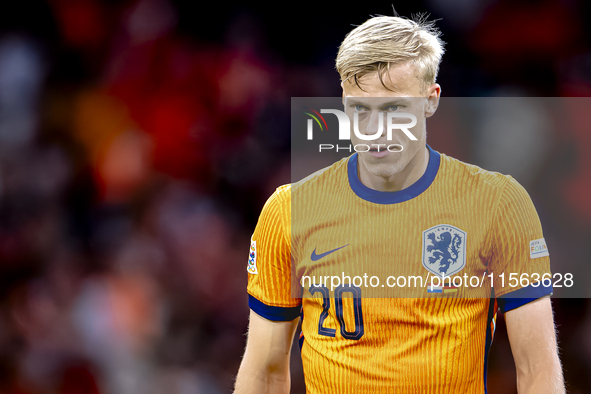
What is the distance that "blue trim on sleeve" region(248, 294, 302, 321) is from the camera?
1439 mm

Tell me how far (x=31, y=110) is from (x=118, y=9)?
0.68m

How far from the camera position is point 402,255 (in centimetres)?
137

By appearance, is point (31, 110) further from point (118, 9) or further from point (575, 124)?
point (575, 124)

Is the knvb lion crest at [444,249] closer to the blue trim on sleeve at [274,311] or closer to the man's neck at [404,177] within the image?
the man's neck at [404,177]

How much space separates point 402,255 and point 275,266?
0.35 metres

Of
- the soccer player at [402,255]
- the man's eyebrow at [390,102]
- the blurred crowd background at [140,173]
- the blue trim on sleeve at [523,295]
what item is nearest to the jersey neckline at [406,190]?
the soccer player at [402,255]

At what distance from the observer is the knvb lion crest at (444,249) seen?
52.2 inches

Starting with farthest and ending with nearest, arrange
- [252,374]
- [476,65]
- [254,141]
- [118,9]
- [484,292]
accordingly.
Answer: [118,9] < [254,141] < [476,65] < [252,374] < [484,292]

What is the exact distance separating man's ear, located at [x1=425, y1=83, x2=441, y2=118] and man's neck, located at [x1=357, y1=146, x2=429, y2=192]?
3.9 inches

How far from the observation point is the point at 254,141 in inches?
95.3

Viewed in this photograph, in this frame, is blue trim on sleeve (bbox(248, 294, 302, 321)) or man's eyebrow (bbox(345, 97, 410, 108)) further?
blue trim on sleeve (bbox(248, 294, 302, 321))

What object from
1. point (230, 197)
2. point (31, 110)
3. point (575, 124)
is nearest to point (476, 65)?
point (575, 124)

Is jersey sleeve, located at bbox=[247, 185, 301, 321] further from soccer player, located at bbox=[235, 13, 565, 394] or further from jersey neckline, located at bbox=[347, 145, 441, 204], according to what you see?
jersey neckline, located at bbox=[347, 145, 441, 204]

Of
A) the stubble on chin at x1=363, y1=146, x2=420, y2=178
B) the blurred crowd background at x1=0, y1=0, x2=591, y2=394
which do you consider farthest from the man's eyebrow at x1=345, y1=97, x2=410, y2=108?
the blurred crowd background at x1=0, y1=0, x2=591, y2=394
